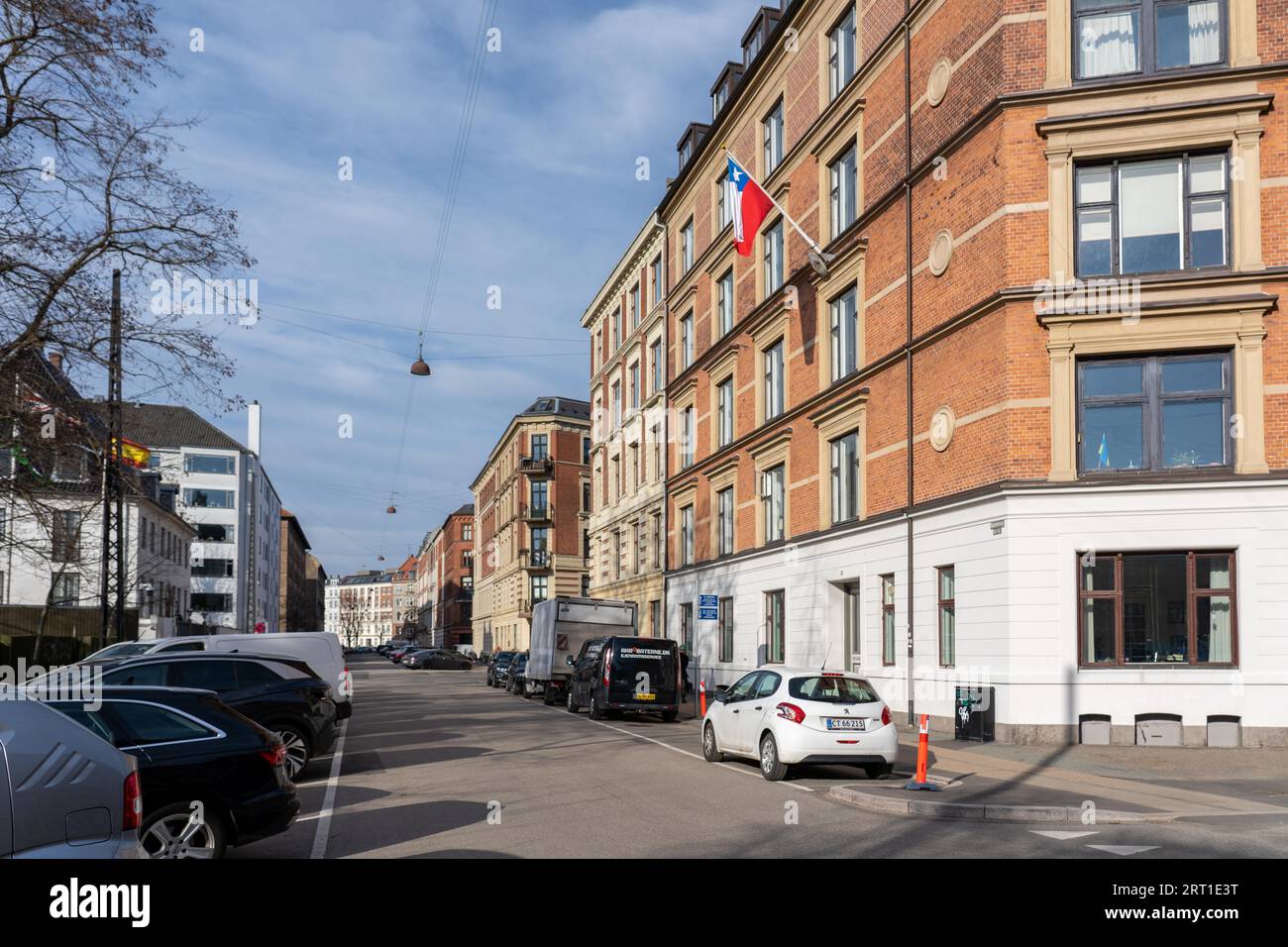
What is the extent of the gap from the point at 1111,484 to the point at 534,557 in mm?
68185

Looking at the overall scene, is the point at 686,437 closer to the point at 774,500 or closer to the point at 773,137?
the point at 774,500

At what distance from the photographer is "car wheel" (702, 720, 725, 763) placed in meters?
18.1

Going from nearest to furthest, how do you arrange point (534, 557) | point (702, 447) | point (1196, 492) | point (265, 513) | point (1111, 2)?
point (1196, 492) < point (1111, 2) < point (702, 447) < point (534, 557) < point (265, 513)

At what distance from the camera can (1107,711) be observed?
65.2 ft

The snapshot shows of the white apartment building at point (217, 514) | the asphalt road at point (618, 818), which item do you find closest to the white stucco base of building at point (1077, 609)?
the asphalt road at point (618, 818)

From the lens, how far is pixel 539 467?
8750 centimetres

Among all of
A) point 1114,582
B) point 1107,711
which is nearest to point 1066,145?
point 1114,582

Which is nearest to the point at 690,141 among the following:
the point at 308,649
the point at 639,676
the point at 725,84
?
the point at 725,84

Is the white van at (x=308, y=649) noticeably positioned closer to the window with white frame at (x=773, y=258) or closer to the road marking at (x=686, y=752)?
the road marking at (x=686, y=752)

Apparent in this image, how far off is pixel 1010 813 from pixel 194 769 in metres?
8.17

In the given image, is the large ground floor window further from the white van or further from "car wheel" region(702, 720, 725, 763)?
the white van

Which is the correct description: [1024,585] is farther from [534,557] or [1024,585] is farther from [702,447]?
[534,557]

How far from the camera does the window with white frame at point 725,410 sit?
39656 millimetres
